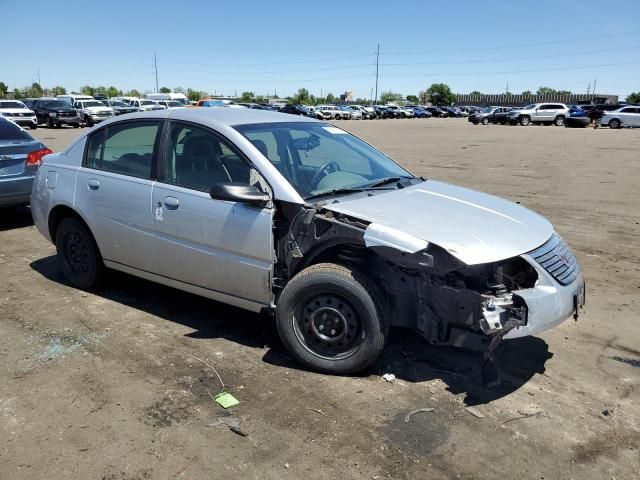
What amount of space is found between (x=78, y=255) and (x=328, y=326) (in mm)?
2897

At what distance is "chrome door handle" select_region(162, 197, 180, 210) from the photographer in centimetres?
429

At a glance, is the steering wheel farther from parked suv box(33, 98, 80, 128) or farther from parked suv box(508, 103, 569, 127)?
parked suv box(508, 103, 569, 127)

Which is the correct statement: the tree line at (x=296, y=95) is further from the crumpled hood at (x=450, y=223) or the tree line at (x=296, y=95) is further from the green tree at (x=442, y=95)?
the crumpled hood at (x=450, y=223)

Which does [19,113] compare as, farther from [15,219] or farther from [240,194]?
[240,194]

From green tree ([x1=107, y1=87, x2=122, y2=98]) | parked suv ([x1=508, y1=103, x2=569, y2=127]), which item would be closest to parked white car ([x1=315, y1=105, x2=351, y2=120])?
parked suv ([x1=508, y1=103, x2=569, y2=127])

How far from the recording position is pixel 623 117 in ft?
130

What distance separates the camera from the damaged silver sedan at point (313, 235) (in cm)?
341

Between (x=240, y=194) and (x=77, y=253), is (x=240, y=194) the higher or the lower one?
the higher one

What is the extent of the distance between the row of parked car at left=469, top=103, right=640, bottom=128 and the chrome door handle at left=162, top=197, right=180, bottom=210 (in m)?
42.4

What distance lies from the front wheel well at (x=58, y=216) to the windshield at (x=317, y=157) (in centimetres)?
199

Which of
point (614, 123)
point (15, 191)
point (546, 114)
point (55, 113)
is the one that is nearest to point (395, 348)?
point (15, 191)

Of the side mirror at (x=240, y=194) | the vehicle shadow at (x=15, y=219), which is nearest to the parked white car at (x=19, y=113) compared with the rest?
the vehicle shadow at (x=15, y=219)

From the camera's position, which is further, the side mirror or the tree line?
the tree line

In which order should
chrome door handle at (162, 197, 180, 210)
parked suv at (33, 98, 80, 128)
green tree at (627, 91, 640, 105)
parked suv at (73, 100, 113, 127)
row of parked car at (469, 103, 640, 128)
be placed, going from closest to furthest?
chrome door handle at (162, 197, 180, 210)
parked suv at (33, 98, 80, 128)
parked suv at (73, 100, 113, 127)
row of parked car at (469, 103, 640, 128)
green tree at (627, 91, 640, 105)
